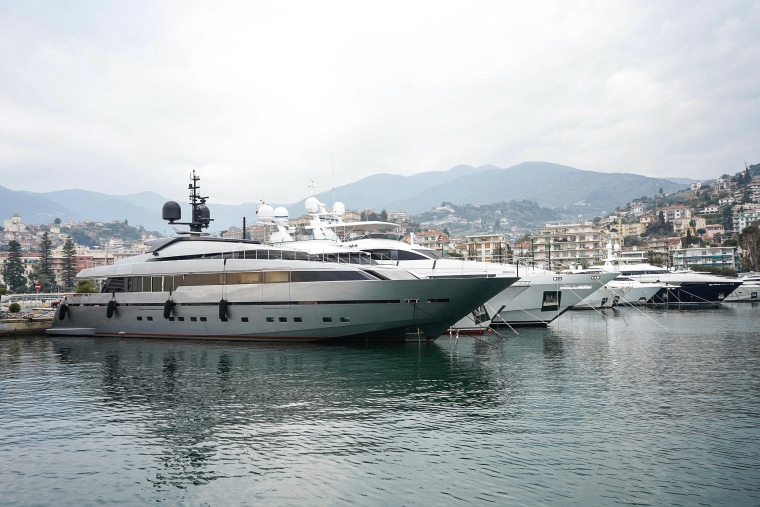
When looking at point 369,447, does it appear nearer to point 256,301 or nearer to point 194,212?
point 256,301

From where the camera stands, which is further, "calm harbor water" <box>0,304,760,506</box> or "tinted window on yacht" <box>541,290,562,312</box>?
"tinted window on yacht" <box>541,290,562,312</box>

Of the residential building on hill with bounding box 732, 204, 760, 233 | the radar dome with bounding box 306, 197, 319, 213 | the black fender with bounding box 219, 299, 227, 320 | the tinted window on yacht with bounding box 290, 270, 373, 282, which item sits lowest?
the black fender with bounding box 219, 299, 227, 320

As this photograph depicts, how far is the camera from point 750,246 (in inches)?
4469

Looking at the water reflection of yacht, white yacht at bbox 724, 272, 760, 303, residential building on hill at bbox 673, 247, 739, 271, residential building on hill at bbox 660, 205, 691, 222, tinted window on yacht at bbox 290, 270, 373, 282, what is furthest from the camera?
residential building on hill at bbox 660, 205, 691, 222

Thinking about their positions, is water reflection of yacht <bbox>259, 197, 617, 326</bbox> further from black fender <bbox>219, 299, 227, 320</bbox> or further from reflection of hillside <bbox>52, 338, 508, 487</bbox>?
black fender <bbox>219, 299, 227, 320</bbox>

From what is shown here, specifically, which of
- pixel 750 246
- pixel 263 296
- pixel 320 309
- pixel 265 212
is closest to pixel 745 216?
pixel 750 246

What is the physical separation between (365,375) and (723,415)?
10.7 m

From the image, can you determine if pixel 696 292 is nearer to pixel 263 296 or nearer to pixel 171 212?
pixel 263 296

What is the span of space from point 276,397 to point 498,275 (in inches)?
890

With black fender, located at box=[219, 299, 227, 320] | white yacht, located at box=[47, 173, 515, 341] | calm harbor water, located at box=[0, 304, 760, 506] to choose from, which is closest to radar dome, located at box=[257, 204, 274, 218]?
white yacht, located at box=[47, 173, 515, 341]

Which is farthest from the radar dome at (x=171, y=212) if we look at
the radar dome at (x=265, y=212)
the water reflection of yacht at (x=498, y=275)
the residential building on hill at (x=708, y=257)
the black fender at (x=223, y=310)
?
the residential building on hill at (x=708, y=257)

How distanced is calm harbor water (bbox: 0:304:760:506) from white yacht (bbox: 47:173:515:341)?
1.92m

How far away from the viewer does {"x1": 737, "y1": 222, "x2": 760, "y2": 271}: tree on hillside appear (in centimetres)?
11112

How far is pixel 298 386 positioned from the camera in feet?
61.7
